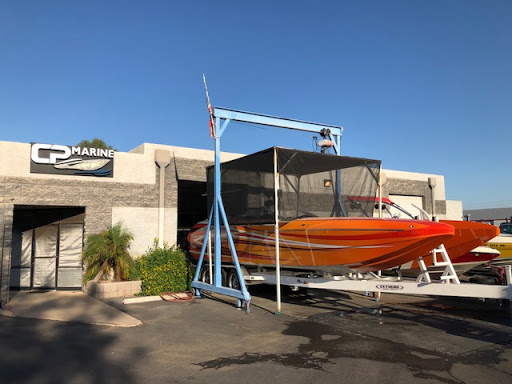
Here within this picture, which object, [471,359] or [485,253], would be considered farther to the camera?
[485,253]

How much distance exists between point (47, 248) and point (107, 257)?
2.55 metres

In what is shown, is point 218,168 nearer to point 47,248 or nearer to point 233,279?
point 233,279

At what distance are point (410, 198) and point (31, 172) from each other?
15151 mm

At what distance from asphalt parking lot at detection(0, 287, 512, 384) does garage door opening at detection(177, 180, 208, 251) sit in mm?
8390

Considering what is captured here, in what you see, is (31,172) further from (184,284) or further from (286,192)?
(286,192)

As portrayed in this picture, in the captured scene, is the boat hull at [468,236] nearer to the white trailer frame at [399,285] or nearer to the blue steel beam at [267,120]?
the white trailer frame at [399,285]

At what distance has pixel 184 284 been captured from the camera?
11.5 m

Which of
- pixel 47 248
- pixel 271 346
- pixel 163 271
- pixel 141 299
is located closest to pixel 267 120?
pixel 163 271

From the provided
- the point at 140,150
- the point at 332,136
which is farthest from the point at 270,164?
the point at 140,150

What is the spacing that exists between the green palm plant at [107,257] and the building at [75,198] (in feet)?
1.87

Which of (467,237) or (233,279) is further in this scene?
(233,279)

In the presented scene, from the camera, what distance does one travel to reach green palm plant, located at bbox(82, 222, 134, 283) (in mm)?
10805

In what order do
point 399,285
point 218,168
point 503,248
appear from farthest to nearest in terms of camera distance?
1. point 503,248
2. point 218,168
3. point 399,285

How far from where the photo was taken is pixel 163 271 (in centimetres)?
1109
